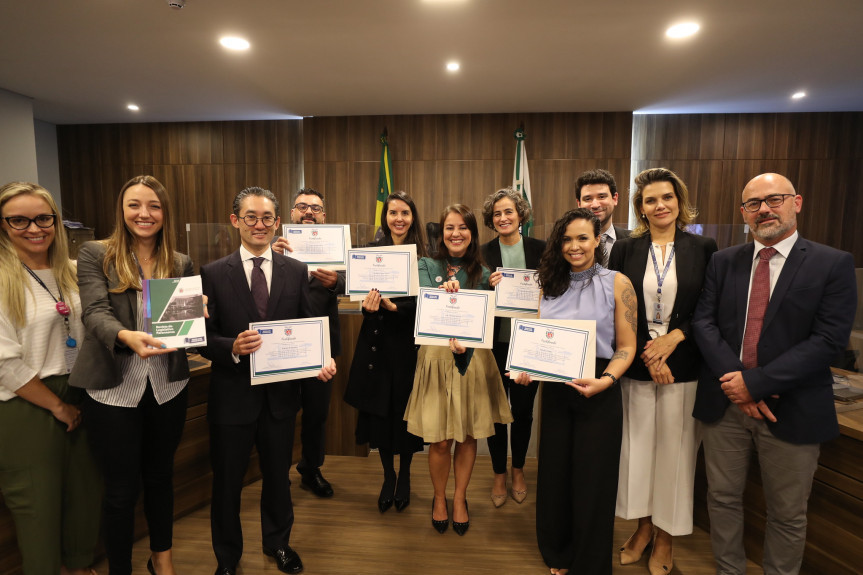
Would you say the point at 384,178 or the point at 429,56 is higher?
the point at 429,56

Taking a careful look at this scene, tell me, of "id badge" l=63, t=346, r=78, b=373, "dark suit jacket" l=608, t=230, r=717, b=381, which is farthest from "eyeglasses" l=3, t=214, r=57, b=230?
"dark suit jacket" l=608, t=230, r=717, b=381

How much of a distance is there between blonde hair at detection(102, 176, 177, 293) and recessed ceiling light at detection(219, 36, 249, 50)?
2.84 metres

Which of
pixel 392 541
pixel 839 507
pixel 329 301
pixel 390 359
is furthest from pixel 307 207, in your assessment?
pixel 839 507

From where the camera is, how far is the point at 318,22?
356cm

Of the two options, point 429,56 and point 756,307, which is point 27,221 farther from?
point 429,56

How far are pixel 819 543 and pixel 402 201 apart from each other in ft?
8.07

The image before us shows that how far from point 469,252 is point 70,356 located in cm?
179

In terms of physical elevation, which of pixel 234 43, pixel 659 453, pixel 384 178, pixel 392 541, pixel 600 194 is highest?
pixel 234 43

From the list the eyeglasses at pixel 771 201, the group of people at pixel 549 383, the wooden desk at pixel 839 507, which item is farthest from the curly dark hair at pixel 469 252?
the wooden desk at pixel 839 507

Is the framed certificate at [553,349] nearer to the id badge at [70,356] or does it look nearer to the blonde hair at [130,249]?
the blonde hair at [130,249]

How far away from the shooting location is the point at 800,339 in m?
1.69

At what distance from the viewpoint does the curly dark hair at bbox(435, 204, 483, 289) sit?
7.19 feet

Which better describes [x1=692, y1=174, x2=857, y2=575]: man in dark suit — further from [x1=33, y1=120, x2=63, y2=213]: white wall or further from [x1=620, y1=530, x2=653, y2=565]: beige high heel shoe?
[x1=33, y1=120, x2=63, y2=213]: white wall

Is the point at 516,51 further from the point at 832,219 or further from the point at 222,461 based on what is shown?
the point at 832,219
